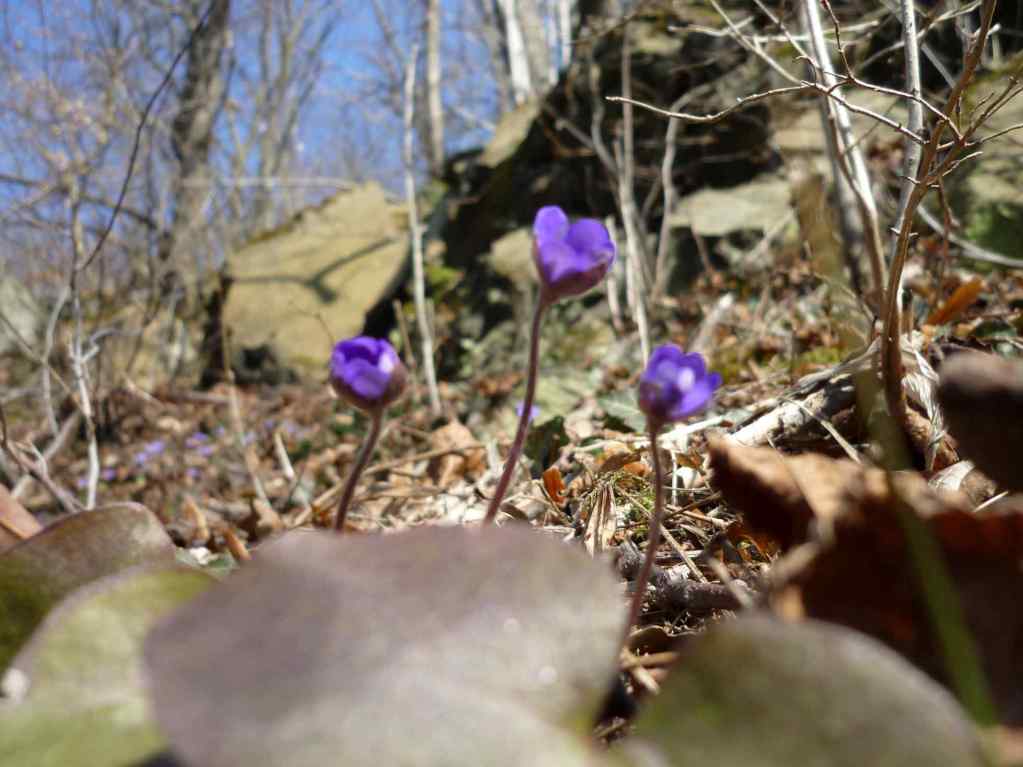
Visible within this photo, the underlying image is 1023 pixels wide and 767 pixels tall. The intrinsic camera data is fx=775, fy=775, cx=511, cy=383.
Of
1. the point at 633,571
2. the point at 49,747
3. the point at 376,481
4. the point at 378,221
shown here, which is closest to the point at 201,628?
the point at 49,747

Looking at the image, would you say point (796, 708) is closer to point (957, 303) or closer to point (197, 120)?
point (957, 303)

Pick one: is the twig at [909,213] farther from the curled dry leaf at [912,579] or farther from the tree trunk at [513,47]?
the tree trunk at [513,47]

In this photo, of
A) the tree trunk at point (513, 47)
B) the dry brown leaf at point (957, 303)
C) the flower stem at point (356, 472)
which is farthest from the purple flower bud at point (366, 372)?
the tree trunk at point (513, 47)

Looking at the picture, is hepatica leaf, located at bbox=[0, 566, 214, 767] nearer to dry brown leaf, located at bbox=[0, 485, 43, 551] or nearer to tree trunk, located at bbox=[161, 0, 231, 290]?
dry brown leaf, located at bbox=[0, 485, 43, 551]

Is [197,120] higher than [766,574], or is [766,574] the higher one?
[197,120]

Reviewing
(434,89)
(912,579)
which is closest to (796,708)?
(912,579)

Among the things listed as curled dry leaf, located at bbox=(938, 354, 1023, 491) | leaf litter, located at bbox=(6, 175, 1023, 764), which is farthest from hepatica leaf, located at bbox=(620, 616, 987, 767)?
curled dry leaf, located at bbox=(938, 354, 1023, 491)
